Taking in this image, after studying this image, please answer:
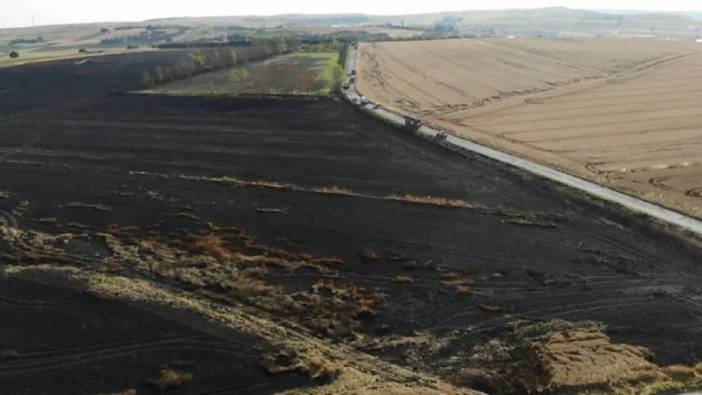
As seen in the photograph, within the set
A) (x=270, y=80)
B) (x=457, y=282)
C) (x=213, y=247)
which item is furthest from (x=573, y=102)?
(x=213, y=247)

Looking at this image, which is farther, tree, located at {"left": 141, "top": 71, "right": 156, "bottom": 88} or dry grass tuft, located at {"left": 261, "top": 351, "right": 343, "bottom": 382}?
tree, located at {"left": 141, "top": 71, "right": 156, "bottom": 88}

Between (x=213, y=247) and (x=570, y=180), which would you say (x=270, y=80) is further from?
(x=213, y=247)

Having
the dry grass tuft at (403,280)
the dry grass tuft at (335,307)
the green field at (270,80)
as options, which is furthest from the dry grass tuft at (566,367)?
the green field at (270,80)

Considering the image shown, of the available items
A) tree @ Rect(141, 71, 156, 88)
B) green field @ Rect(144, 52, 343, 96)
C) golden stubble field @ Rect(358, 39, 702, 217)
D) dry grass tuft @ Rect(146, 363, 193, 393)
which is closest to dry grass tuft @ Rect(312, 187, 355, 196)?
golden stubble field @ Rect(358, 39, 702, 217)

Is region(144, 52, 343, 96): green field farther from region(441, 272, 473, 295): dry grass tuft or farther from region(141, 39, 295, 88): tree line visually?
region(441, 272, 473, 295): dry grass tuft

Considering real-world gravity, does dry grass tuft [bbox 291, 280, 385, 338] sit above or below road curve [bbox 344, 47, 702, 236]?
below

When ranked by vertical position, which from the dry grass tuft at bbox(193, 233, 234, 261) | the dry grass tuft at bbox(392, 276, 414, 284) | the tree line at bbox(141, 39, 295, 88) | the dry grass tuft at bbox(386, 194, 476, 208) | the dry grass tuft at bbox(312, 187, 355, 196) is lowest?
the dry grass tuft at bbox(392, 276, 414, 284)

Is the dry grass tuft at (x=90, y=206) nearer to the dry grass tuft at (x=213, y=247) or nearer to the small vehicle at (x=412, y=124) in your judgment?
the dry grass tuft at (x=213, y=247)

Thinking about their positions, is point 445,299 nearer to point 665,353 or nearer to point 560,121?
point 665,353
